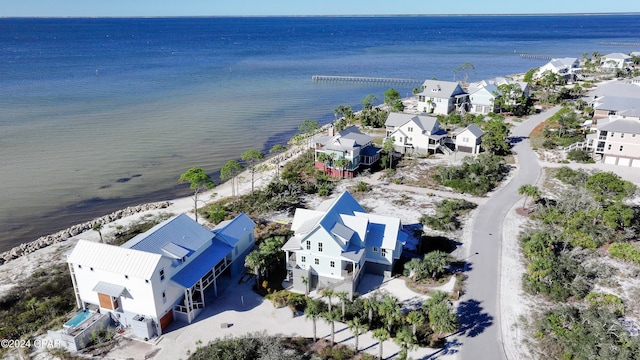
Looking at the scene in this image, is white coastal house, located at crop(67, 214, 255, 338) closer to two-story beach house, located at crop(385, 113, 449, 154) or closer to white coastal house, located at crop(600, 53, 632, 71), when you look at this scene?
two-story beach house, located at crop(385, 113, 449, 154)

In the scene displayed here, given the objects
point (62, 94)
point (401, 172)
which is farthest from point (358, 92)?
point (62, 94)

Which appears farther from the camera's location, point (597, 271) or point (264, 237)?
point (264, 237)

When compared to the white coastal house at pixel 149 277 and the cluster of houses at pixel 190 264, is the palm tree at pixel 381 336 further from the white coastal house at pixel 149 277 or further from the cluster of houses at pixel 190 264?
the white coastal house at pixel 149 277

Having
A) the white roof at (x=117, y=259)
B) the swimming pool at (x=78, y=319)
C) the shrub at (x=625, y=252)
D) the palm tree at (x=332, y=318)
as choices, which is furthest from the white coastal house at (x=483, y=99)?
the swimming pool at (x=78, y=319)

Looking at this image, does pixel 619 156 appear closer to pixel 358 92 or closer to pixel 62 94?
pixel 358 92

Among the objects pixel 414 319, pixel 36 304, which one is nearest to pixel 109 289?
pixel 36 304

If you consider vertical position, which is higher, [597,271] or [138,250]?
[138,250]
